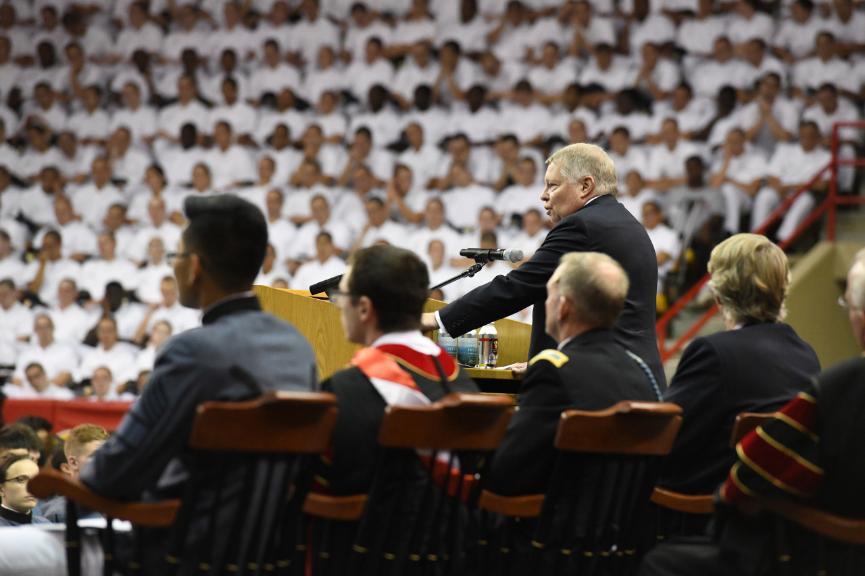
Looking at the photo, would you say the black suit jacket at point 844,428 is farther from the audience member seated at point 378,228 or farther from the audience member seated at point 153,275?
the audience member seated at point 153,275

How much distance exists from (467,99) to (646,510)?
25.6ft

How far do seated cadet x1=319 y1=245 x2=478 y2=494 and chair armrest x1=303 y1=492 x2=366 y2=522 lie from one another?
50 mm

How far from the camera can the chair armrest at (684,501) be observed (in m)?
3.15

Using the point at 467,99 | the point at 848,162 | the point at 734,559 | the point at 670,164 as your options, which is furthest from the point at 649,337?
the point at 467,99

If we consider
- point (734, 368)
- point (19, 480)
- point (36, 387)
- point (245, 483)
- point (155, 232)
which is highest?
point (734, 368)

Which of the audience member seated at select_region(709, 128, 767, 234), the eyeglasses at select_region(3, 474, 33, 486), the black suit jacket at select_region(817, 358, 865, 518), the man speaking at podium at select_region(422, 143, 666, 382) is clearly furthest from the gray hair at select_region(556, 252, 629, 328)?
the audience member seated at select_region(709, 128, 767, 234)

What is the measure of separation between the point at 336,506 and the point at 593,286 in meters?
0.88

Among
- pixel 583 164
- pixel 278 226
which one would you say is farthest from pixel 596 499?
pixel 278 226

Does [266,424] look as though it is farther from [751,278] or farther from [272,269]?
[272,269]

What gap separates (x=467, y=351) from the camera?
4148 mm

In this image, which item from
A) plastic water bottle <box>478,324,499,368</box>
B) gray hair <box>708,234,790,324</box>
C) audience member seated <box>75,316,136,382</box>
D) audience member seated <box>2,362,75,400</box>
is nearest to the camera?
gray hair <box>708,234,790,324</box>

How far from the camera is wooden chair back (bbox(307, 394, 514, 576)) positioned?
2.70 metres

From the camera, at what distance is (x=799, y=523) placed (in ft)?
8.26

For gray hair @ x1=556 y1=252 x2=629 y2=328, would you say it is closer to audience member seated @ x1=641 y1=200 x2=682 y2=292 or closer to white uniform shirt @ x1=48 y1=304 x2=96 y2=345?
audience member seated @ x1=641 y1=200 x2=682 y2=292
